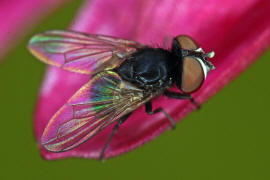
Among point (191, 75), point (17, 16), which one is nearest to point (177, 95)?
point (191, 75)

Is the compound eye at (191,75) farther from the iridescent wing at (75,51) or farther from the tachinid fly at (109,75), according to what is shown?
the iridescent wing at (75,51)

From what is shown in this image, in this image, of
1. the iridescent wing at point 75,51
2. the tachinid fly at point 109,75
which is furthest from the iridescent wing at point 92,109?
the iridescent wing at point 75,51

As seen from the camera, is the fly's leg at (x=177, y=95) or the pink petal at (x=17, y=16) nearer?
the fly's leg at (x=177, y=95)

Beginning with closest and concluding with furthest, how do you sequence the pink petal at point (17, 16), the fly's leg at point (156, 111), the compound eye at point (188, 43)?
the fly's leg at point (156, 111), the compound eye at point (188, 43), the pink petal at point (17, 16)

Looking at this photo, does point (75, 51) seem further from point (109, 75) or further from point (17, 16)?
point (17, 16)

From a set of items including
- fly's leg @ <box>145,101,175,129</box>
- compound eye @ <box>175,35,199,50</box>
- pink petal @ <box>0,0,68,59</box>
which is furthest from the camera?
pink petal @ <box>0,0,68,59</box>

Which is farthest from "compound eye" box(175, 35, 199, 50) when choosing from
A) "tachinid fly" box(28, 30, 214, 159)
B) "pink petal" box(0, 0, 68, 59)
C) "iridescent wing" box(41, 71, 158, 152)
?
"pink petal" box(0, 0, 68, 59)

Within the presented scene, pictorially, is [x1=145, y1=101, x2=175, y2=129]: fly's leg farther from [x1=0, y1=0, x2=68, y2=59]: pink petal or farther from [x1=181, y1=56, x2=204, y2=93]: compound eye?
[x1=0, y1=0, x2=68, y2=59]: pink petal
